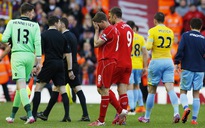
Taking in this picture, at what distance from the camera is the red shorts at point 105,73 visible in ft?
52.4

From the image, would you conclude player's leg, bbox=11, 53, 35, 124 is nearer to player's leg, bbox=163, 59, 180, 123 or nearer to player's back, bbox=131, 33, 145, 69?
player's leg, bbox=163, 59, 180, 123

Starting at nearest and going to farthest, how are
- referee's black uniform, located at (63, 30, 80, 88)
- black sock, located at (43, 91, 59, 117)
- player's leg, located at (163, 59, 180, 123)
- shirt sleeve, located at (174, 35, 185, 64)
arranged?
1. shirt sleeve, located at (174, 35, 185, 64)
2. player's leg, located at (163, 59, 180, 123)
3. black sock, located at (43, 91, 59, 117)
4. referee's black uniform, located at (63, 30, 80, 88)

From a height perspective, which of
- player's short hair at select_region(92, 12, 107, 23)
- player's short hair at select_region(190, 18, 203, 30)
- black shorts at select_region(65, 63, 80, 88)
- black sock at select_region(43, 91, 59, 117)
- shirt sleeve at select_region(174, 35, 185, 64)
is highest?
player's short hair at select_region(92, 12, 107, 23)

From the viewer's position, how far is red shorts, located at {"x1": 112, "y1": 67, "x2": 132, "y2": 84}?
16469mm

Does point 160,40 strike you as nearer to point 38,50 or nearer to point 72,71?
point 72,71

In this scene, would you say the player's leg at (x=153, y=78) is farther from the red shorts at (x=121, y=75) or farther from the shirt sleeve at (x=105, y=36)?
the shirt sleeve at (x=105, y=36)

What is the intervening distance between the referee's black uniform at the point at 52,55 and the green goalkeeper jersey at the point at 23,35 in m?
0.83

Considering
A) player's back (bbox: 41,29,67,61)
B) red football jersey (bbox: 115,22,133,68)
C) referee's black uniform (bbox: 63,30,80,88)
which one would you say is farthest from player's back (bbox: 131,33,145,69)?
red football jersey (bbox: 115,22,133,68)

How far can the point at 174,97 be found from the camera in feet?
57.6

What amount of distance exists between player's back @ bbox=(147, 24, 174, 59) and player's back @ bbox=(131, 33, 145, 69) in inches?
124

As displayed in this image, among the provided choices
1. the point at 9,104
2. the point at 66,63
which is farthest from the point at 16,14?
the point at 66,63

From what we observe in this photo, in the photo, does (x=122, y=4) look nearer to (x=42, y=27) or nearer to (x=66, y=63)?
(x=42, y=27)

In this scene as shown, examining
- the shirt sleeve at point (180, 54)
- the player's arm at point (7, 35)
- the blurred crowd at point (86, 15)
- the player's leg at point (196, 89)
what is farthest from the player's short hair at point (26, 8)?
the blurred crowd at point (86, 15)

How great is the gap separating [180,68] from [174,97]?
807 mm
